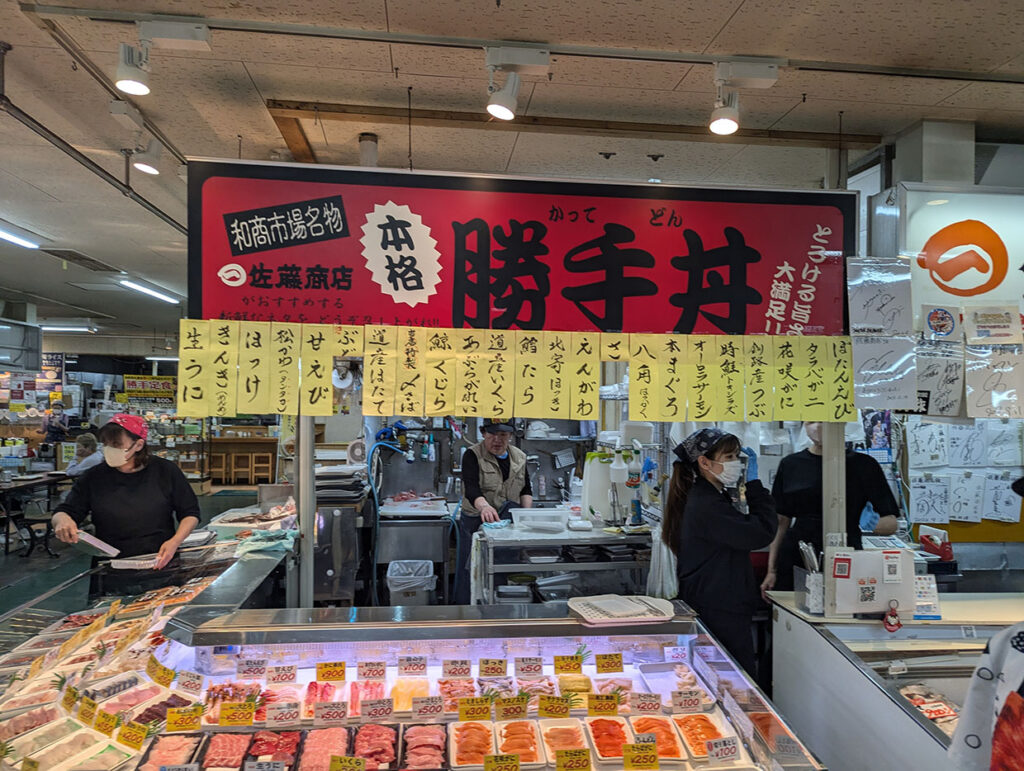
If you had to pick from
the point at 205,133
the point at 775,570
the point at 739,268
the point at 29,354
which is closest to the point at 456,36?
the point at 739,268

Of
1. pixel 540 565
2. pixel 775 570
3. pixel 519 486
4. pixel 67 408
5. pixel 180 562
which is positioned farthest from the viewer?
pixel 67 408

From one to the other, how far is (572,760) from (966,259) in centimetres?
316

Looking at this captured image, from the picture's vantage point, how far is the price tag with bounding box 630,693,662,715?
7.33 feet

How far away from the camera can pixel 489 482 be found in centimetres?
554

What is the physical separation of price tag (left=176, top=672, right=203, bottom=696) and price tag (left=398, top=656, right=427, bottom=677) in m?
0.73

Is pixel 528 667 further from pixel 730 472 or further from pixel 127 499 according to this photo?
pixel 127 499

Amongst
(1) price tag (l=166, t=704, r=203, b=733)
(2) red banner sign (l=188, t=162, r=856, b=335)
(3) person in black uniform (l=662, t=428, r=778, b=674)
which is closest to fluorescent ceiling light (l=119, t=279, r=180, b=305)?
(2) red banner sign (l=188, t=162, r=856, b=335)

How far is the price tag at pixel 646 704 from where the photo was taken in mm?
2234

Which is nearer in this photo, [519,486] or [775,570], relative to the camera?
[775,570]

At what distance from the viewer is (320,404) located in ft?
8.55

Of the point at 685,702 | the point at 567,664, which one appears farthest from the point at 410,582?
the point at 685,702

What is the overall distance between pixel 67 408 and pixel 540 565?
667 inches

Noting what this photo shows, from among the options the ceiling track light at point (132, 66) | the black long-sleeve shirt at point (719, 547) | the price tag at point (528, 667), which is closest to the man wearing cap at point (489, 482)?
the black long-sleeve shirt at point (719, 547)

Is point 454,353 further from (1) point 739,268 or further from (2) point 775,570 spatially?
(2) point 775,570
